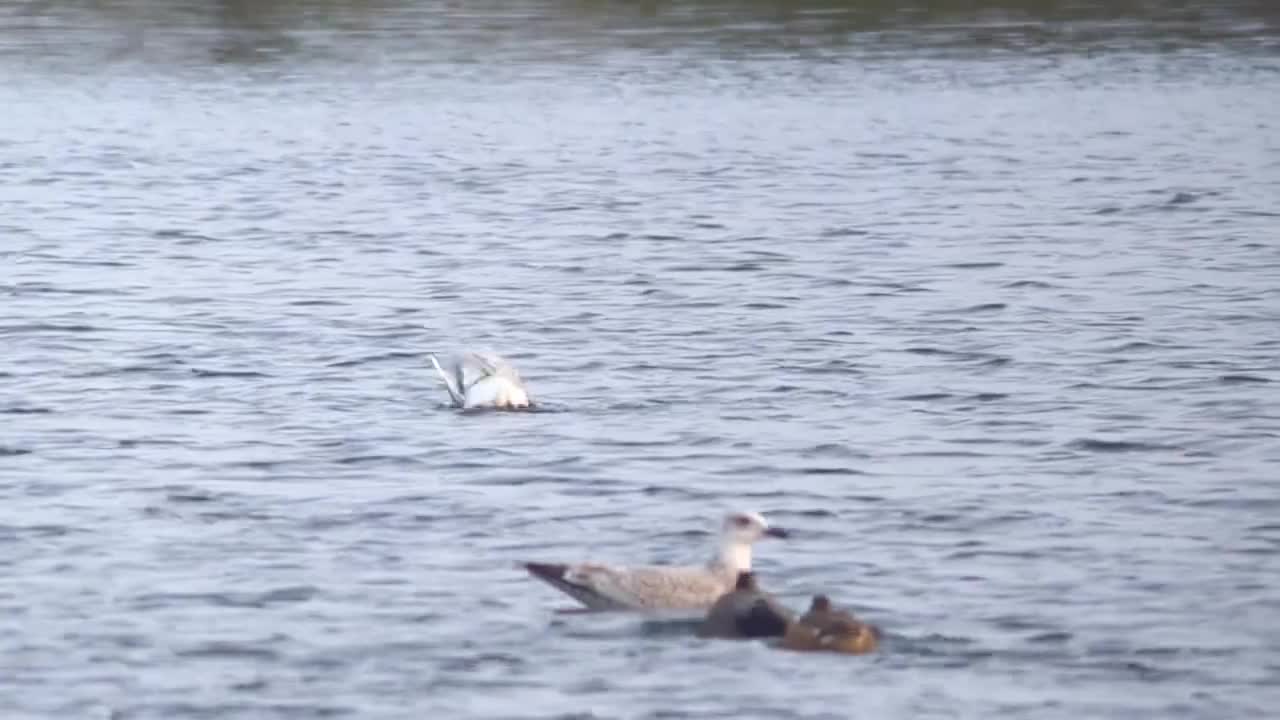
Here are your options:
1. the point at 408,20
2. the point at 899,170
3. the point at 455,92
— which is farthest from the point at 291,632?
the point at 408,20

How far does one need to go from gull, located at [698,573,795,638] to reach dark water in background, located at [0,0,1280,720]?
129 mm

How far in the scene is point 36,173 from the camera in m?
39.7

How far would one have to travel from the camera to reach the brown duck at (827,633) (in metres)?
12.9

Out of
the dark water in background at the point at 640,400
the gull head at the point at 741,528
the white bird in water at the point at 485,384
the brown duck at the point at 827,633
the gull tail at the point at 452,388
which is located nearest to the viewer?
the brown duck at the point at 827,633

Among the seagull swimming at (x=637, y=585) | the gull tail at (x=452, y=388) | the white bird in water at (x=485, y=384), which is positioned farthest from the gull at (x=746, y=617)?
the gull tail at (x=452, y=388)

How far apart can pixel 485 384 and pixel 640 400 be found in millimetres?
1218

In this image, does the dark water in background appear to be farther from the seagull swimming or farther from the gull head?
the gull head

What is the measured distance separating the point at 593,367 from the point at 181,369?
295 cm

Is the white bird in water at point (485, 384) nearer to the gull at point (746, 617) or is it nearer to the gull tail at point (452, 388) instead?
the gull tail at point (452, 388)

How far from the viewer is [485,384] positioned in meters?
19.6

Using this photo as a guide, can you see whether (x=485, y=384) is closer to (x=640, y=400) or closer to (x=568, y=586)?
(x=640, y=400)

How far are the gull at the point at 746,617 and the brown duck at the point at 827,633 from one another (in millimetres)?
156

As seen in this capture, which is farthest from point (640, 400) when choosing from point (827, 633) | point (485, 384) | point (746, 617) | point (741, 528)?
point (827, 633)

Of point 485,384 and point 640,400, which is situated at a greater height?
point 485,384
